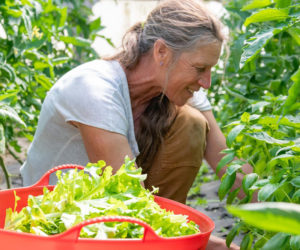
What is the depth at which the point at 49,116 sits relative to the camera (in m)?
2.09

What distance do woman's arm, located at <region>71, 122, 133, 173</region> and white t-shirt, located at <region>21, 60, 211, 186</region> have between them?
0.9 inches

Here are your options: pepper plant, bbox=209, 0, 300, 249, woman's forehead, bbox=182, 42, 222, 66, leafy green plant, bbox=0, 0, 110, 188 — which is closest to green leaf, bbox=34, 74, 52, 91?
leafy green plant, bbox=0, 0, 110, 188

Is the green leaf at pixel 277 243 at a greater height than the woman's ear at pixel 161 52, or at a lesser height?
lesser

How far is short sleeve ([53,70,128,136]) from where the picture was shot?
6.22 ft

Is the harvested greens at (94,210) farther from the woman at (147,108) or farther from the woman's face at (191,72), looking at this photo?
the woman's face at (191,72)

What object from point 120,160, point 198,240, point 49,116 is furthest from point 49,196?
point 49,116

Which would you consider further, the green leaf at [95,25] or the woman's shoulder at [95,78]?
the green leaf at [95,25]

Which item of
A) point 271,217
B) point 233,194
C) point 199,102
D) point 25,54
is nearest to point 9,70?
point 25,54

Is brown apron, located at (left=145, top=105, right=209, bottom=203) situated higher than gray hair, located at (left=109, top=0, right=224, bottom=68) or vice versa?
gray hair, located at (left=109, top=0, right=224, bottom=68)

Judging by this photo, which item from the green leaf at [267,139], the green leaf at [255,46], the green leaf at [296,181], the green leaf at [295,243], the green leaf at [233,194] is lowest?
the green leaf at [233,194]

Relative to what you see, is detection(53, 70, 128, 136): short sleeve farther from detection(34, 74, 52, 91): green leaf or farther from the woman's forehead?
detection(34, 74, 52, 91): green leaf

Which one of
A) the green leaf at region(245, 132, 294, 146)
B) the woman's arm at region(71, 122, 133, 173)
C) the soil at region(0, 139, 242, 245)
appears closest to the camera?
the green leaf at region(245, 132, 294, 146)

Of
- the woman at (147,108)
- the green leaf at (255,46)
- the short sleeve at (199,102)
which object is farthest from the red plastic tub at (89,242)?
the short sleeve at (199,102)

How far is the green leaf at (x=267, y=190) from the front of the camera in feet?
4.19
